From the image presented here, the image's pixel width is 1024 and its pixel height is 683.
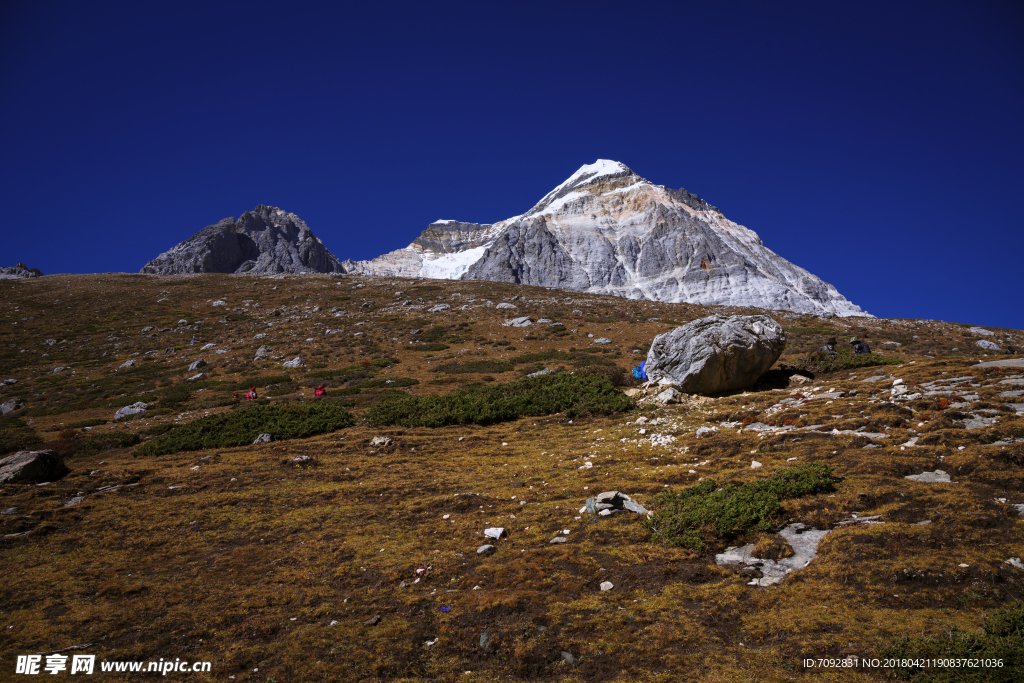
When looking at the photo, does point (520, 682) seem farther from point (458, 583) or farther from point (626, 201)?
point (626, 201)

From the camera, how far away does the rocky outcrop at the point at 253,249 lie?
12962 centimetres

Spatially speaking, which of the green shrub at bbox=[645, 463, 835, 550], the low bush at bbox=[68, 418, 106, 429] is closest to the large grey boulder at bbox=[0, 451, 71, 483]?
the low bush at bbox=[68, 418, 106, 429]

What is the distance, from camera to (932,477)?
7.70 m

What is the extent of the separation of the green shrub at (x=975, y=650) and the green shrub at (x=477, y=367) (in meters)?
21.5

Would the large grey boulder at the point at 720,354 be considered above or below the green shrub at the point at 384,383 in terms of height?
above

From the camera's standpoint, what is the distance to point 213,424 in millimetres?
16828

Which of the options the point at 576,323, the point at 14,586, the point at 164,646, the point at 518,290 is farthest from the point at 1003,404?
the point at 518,290

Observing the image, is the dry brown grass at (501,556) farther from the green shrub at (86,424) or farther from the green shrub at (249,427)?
the green shrub at (86,424)

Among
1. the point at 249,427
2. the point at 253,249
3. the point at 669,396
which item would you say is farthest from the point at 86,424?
the point at 253,249

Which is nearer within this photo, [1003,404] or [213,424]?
[1003,404]

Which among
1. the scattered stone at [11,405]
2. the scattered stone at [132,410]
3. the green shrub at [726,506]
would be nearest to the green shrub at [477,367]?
the scattered stone at [132,410]

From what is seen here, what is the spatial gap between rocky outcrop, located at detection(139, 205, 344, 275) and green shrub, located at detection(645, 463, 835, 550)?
152976 mm

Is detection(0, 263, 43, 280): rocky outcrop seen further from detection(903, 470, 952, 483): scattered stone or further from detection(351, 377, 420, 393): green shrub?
detection(903, 470, 952, 483): scattered stone

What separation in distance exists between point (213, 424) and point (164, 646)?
43.2 feet
